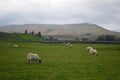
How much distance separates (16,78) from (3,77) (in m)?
1.40

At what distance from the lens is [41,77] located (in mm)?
22844

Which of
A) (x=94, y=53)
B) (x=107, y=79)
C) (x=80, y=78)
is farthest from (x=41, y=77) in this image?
(x=94, y=53)

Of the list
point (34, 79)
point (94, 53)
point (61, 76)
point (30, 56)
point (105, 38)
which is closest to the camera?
point (34, 79)

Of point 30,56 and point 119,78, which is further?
point 30,56

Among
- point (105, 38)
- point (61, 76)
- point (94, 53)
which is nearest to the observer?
point (61, 76)

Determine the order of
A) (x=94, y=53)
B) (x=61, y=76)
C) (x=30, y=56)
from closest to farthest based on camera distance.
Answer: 1. (x=61, y=76)
2. (x=30, y=56)
3. (x=94, y=53)

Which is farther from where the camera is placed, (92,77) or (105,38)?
(105,38)

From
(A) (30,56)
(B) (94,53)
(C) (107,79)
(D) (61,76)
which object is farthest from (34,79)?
(B) (94,53)

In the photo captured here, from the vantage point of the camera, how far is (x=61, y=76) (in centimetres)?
2344

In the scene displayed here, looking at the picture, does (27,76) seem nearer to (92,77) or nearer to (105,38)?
(92,77)

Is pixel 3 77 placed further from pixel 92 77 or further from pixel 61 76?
pixel 92 77

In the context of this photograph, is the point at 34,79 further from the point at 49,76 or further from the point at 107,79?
the point at 107,79

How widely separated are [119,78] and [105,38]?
169 metres

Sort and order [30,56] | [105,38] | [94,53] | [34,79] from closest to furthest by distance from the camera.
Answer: [34,79], [30,56], [94,53], [105,38]
